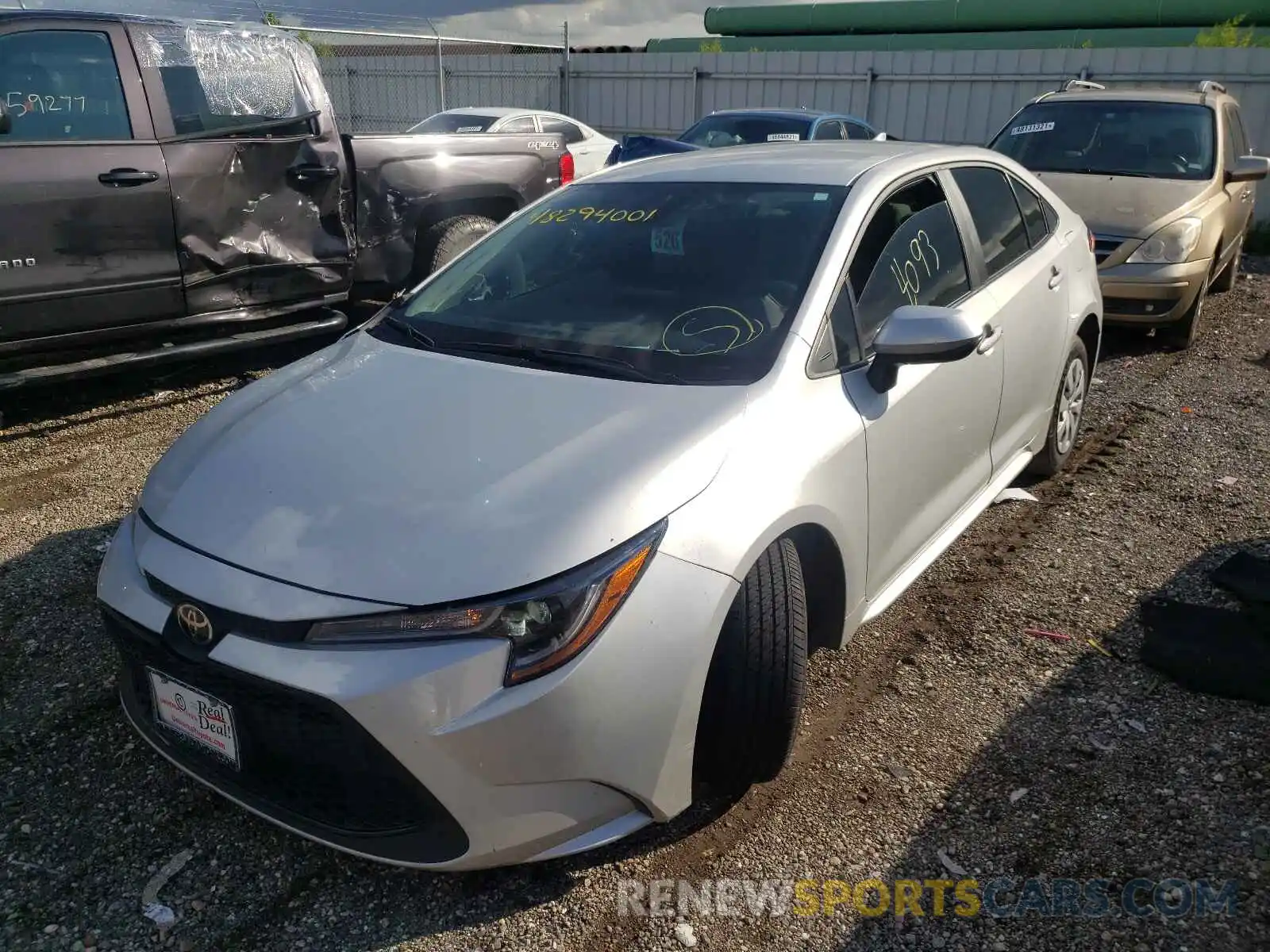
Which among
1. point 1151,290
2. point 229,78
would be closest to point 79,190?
point 229,78

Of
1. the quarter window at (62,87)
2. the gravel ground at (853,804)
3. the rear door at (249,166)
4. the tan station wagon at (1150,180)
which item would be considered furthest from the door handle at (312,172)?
the tan station wagon at (1150,180)

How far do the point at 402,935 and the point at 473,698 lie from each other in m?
0.70

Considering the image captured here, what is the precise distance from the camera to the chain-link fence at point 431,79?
1964 cm

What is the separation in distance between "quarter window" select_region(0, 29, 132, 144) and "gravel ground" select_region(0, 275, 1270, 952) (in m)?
1.95

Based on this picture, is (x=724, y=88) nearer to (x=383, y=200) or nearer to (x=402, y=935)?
(x=383, y=200)

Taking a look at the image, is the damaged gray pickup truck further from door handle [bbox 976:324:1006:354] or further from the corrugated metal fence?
the corrugated metal fence

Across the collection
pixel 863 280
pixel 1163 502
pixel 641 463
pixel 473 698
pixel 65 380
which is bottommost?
pixel 1163 502

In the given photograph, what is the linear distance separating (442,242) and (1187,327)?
17.6ft

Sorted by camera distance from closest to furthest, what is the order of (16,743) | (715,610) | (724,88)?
(715,610), (16,743), (724,88)

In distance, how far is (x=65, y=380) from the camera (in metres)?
4.98

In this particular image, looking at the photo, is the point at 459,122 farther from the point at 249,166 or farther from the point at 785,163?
the point at 785,163

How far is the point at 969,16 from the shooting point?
22766 mm

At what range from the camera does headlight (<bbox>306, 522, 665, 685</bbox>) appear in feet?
6.82

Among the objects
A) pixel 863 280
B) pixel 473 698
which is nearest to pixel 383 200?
pixel 863 280
